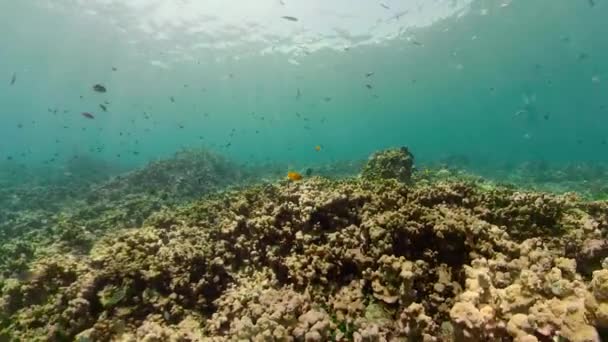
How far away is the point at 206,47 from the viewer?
1843 inches

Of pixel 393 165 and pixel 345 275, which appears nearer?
pixel 345 275

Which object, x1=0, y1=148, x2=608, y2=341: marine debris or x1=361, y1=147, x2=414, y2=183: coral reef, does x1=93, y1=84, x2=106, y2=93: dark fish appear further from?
x1=361, y1=147, x2=414, y2=183: coral reef

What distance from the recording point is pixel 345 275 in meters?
5.20

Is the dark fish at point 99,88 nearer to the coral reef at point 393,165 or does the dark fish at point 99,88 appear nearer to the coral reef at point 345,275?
the coral reef at point 345,275

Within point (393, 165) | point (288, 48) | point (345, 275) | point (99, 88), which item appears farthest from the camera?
point (288, 48)

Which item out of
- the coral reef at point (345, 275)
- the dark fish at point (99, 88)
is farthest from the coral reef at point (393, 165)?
the dark fish at point (99, 88)

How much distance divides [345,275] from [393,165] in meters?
7.47

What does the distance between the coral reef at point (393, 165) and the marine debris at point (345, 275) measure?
16.2 ft

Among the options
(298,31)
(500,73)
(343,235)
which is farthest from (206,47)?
(500,73)

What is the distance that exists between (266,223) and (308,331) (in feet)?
8.07

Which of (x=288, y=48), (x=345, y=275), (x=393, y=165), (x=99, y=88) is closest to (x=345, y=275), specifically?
(x=345, y=275)

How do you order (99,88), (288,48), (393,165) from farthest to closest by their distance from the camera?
(288,48)
(99,88)
(393,165)

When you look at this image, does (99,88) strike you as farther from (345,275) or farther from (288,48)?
(288,48)

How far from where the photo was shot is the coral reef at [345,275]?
3736 millimetres
